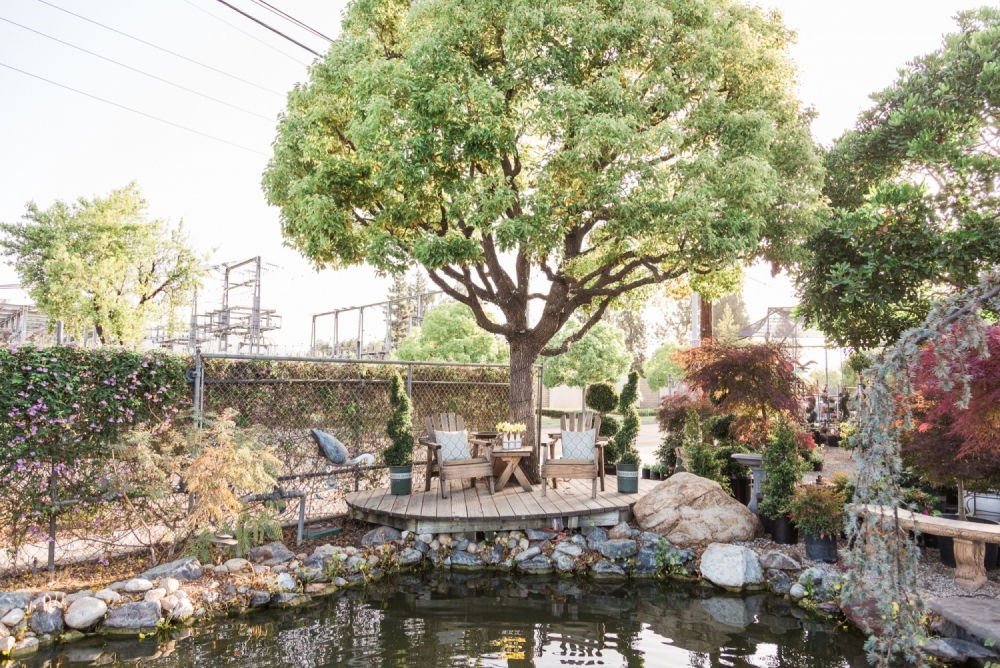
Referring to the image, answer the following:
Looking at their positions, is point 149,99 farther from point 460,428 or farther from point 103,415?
point 460,428

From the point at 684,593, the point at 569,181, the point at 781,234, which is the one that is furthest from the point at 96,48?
the point at 684,593

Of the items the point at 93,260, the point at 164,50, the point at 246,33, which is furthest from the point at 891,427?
the point at 93,260

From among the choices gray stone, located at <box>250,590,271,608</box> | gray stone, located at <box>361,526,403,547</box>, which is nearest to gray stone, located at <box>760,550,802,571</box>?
gray stone, located at <box>361,526,403,547</box>

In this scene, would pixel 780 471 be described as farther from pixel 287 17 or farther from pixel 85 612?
pixel 287 17

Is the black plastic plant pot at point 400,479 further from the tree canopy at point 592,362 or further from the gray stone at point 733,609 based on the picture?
the tree canopy at point 592,362

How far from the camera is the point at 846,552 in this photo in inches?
117

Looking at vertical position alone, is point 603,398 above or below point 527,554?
above

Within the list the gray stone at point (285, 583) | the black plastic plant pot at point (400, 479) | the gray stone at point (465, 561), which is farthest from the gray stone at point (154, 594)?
the black plastic plant pot at point (400, 479)

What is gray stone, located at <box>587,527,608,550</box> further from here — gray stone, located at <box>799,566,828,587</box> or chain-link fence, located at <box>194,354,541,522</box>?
chain-link fence, located at <box>194,354,541,522</box>

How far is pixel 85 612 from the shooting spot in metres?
4.65

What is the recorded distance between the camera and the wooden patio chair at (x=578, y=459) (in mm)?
7516

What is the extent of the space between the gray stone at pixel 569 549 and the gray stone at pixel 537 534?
0.18 metres

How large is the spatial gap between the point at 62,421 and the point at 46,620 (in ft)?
5.28

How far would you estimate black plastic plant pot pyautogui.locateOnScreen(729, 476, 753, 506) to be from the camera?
324 inches
